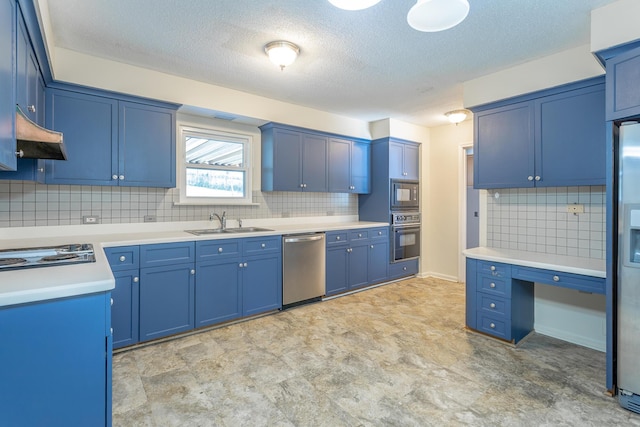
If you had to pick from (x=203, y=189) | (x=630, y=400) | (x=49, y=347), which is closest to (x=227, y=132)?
(x=203, y=189)

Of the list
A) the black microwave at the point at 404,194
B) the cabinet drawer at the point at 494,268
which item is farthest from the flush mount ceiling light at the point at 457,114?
the cabinet drawer at the point at 494,268

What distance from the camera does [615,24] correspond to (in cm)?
209

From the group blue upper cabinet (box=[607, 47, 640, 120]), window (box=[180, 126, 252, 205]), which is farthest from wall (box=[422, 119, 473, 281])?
window (box=[180, 126, 252, 205])

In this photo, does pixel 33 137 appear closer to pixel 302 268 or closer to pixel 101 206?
pixel 101 206

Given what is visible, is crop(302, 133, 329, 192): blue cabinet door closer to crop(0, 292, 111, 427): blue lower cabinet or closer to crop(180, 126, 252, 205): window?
crop(180, 126, 252, 205): window

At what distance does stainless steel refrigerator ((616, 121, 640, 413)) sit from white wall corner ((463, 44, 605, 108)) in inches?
36.7

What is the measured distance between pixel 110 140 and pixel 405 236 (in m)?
4.06

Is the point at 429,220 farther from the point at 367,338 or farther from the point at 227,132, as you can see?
the point at 227,132

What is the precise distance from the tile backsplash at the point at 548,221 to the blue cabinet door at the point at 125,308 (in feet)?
11.5

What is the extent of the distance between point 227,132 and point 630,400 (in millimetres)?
4220

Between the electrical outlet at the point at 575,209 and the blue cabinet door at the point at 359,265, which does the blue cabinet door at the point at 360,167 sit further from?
the electrical outlet at the point at 575,209

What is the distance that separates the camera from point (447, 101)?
4.08 meters

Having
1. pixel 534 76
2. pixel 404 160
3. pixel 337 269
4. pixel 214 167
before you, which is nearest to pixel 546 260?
pixel 534 76

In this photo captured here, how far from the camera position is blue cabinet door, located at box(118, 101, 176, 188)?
3.01 meters
